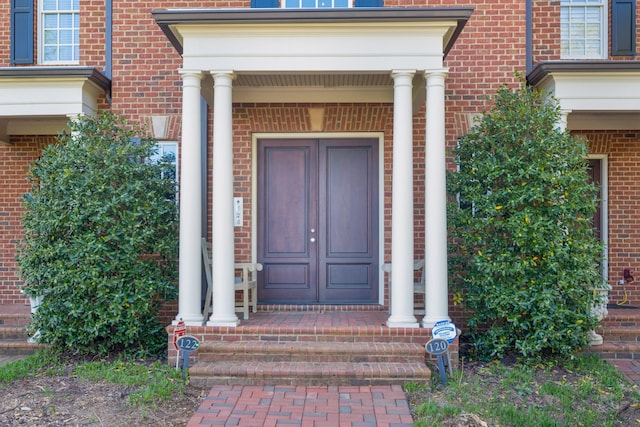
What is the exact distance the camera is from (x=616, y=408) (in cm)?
469

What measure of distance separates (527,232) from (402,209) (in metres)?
1.33

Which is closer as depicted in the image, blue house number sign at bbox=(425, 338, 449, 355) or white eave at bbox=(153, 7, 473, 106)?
blue house number sign at bbox=(425, 338, 449, 355)

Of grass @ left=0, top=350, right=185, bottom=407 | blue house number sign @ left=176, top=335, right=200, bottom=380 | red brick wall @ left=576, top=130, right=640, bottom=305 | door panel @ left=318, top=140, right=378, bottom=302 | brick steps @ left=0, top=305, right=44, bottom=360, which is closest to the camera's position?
grass @ left=0, top=350, right=185, bottom=407

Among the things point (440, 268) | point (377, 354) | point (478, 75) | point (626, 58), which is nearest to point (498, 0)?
point (478, 75)

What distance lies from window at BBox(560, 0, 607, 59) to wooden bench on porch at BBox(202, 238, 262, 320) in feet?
17.4

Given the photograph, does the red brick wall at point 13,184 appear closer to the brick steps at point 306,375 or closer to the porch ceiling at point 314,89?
the porch ceiling at point 314,89

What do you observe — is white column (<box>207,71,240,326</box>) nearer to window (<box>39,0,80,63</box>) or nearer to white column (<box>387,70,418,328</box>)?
white column (<box>387,70,418,328</box>)

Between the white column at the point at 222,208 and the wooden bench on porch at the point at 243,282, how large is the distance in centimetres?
41

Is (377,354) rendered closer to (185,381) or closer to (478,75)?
(185,381)

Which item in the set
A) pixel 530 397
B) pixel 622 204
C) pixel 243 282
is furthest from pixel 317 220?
pixel 622 204

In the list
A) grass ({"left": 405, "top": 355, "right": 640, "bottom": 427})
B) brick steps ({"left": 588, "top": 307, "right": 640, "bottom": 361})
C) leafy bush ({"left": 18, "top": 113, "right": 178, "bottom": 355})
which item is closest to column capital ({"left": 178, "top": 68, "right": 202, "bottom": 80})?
leafy bush ({"left": 18, "top": 113, "right": 178, "bottom": 355})

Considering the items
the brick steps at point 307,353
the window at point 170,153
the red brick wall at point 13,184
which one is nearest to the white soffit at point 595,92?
the brick steps at point 307,353

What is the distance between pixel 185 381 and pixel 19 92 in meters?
4.27

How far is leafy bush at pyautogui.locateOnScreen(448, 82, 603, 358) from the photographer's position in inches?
219
